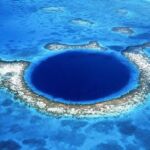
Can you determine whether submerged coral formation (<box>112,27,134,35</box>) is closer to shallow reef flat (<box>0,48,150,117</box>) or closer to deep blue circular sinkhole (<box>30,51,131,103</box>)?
deep blue circular sinkhole (<box>30,51,131,103</box>)

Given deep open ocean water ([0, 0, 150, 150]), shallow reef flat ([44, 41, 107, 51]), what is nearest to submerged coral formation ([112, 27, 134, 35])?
deep open ocean water ([0, 0, 150, 150])

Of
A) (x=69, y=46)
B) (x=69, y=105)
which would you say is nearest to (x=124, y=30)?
(x=69, y=46)

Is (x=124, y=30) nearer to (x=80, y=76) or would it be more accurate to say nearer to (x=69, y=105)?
(x=80, y=76)

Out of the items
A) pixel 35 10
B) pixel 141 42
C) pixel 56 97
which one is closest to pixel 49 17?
pixel 35 10

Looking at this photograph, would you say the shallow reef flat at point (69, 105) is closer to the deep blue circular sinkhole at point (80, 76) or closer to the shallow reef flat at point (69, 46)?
the deep blue circular sinkhole at point (80, 76)

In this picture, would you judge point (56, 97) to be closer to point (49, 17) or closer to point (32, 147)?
point (32, 147)

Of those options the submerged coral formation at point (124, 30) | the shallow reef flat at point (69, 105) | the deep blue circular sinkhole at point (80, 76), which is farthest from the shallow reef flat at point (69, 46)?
the shallow reef flat at point (69, 105)
